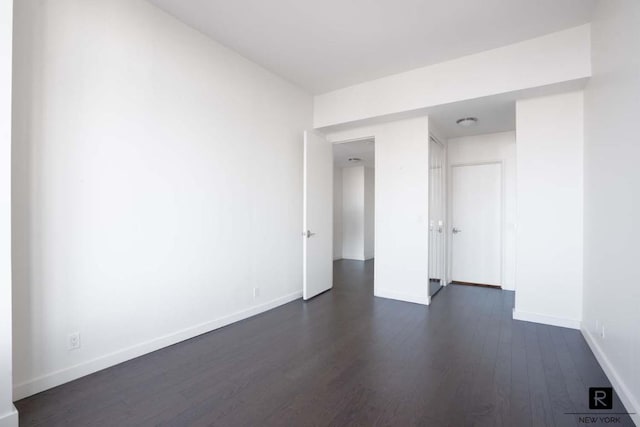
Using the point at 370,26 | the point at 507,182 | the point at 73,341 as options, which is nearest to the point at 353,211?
the point at 507,182

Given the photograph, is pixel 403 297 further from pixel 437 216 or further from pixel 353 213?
pixel 353 213

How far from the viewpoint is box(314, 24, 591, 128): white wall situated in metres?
2.78

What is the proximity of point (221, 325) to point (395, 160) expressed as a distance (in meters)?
2.93

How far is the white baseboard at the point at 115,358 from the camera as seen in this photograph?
1893 mm

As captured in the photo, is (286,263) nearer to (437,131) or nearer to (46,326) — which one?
(46,326)

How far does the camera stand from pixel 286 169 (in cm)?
395

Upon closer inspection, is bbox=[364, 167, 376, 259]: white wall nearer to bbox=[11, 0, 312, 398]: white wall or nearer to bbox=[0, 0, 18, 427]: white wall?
bbox=[11, 0, 312, 398]: white wall

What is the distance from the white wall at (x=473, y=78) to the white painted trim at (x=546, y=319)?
7.65 ft

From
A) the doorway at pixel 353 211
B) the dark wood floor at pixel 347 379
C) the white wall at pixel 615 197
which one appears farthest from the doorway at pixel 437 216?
the doorway at pixel 353 211

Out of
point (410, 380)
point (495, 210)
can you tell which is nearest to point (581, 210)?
point (495, 210)

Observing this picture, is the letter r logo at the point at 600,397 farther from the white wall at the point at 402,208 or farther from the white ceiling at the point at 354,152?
the white ceiling at the point at 354,152

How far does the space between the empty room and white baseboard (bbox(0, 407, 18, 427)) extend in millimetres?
19

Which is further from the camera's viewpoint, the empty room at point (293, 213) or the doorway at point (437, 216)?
the doorway at point (437, 216)

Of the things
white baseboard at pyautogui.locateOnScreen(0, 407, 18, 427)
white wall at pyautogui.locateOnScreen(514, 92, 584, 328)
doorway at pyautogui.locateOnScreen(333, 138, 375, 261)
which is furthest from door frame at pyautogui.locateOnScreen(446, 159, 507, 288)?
white baseboard at pyautogui.locateOnScreen(0, 407, 18, 427)
